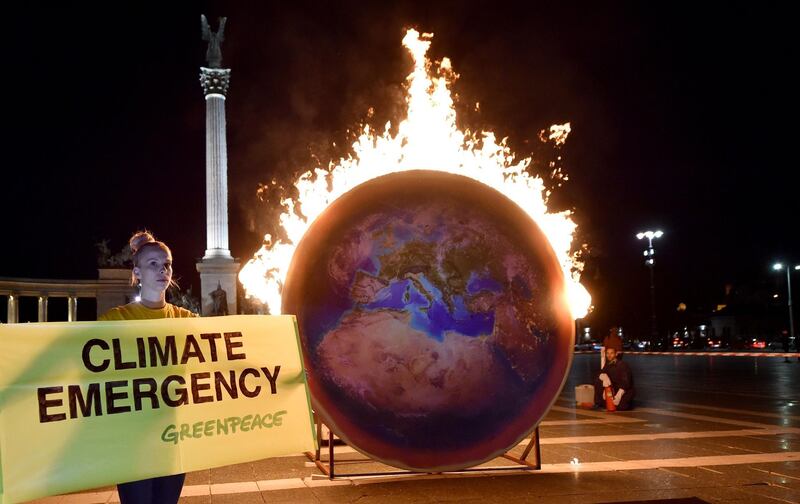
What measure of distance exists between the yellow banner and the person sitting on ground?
965cm

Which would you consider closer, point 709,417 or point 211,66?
point 709,417

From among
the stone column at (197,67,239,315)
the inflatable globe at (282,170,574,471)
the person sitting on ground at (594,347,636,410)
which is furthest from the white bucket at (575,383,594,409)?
the stone column at (197,67,239,315)

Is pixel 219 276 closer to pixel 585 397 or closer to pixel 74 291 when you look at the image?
pixel 74 291

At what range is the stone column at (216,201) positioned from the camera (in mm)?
54781

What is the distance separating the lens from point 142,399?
3.99 m

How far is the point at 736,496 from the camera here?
5.93m

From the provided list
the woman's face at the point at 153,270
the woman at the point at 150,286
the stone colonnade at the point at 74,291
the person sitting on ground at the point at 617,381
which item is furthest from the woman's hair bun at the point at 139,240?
the stone colonnade at the point at 74,291

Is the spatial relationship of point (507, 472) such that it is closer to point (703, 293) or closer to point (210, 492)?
point (210, 492)

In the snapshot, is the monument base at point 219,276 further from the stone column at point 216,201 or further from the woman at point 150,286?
the woman at point 150,286

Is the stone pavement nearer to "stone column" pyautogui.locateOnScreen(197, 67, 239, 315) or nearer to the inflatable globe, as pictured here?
the inflatable globe

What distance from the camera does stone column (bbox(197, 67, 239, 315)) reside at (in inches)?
2157

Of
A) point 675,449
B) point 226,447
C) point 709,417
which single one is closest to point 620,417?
point 709,417

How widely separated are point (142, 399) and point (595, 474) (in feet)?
15.6

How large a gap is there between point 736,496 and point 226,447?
14.3ft
